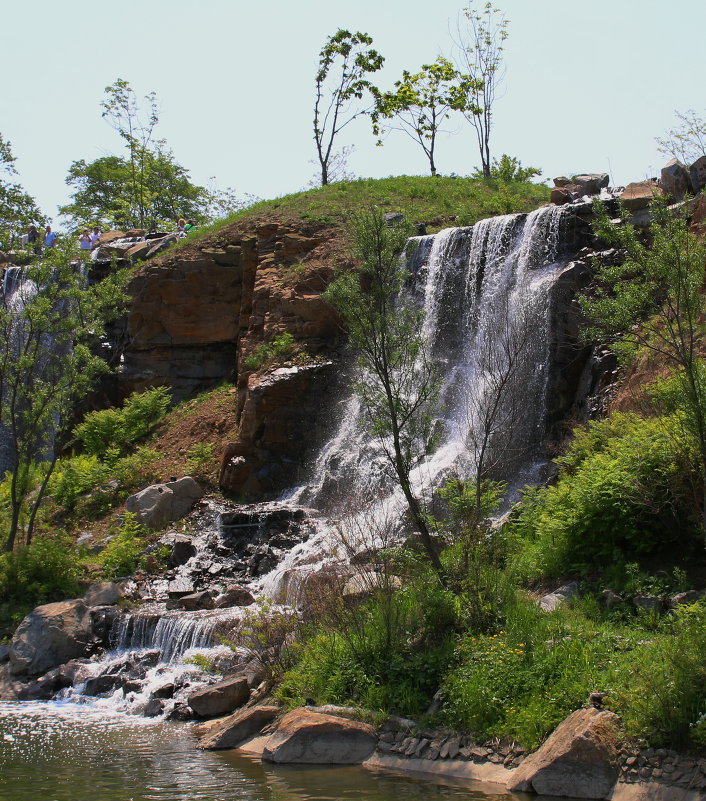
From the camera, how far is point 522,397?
16.4 metres

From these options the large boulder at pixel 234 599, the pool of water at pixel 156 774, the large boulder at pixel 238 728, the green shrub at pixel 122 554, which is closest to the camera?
the pool of water at pixel 156 774

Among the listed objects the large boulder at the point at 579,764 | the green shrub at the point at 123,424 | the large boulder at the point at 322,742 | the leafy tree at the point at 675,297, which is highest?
the leafy tree at the point at 675,297

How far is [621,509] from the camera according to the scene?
34.7 feet

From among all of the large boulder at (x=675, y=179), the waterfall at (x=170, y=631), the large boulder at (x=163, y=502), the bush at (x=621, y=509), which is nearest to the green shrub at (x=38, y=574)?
the waterfall at (x=170, y=631)

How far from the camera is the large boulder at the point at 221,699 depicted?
1035cm

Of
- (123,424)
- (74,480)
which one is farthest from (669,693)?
(123,424)

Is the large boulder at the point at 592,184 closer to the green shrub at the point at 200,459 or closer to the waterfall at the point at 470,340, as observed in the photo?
the waterfall at the point at 470,340

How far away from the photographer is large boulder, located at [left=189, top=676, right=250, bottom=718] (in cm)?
1035

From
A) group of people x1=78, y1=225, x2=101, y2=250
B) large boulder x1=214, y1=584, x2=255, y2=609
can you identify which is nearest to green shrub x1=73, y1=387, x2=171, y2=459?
group of people x1=78, y1=225, x2=101, y2=250

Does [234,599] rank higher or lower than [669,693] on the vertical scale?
lower

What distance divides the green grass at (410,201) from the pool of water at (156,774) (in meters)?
17.8

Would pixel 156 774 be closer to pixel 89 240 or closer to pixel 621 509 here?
pixel 621 509

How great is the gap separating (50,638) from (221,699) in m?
4.19

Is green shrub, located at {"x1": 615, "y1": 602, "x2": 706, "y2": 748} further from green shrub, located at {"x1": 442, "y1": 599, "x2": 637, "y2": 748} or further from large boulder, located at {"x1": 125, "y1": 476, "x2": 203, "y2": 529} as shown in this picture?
large boulder, located at {"x1": 125, "y1": 476, "x2": 203, "y2": 529}
